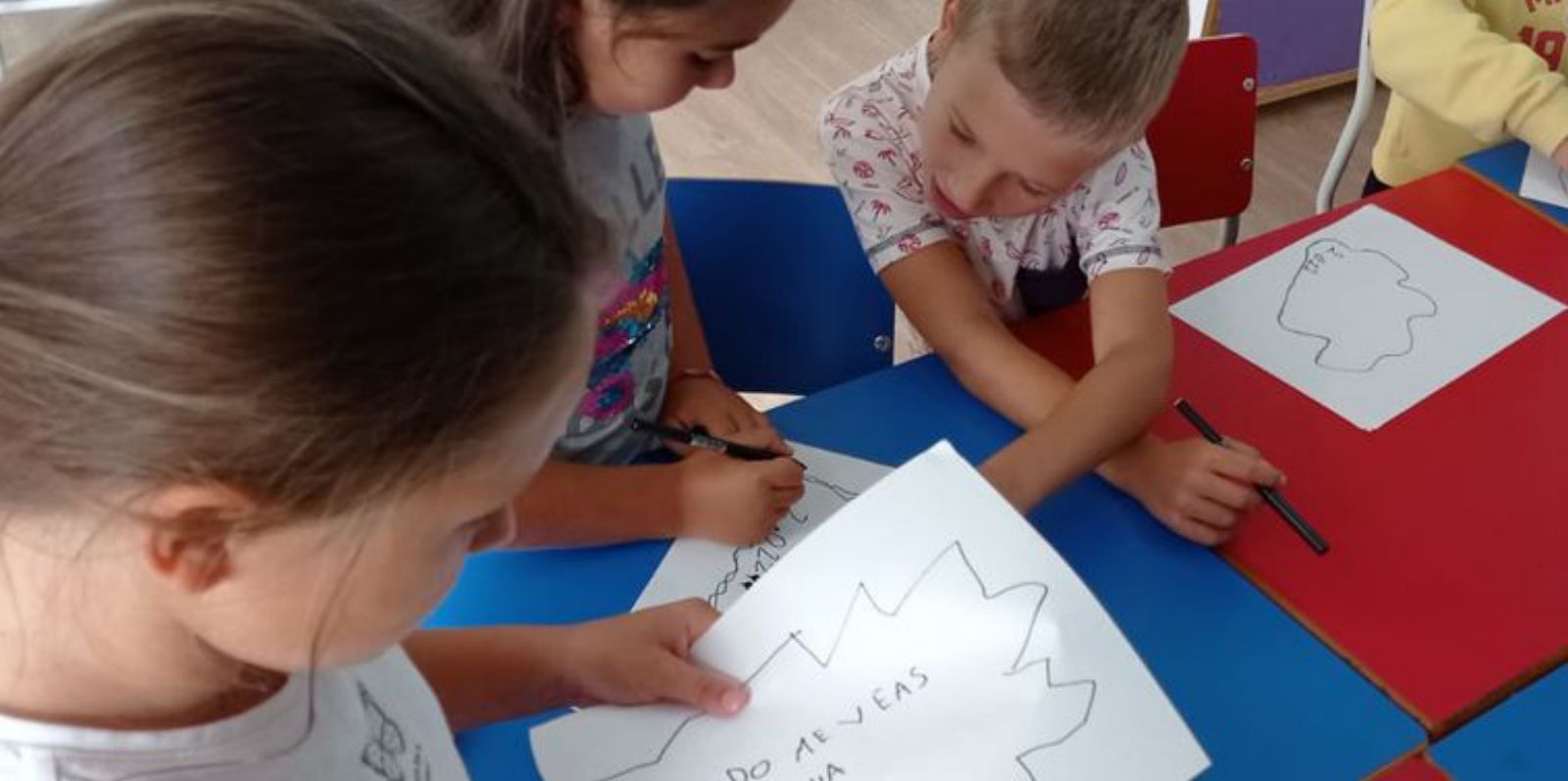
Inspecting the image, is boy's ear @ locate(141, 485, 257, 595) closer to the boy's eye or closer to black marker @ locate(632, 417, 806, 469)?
black marker @ locate(632, 417, 806, 469)

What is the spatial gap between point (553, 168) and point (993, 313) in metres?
0.67

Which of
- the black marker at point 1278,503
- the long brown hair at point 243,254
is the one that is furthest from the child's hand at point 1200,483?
the long brown hair at point 243,254

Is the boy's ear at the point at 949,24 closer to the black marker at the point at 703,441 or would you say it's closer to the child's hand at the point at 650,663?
→ the black marker at the point at 703,441

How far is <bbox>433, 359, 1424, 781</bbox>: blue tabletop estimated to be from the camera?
772 millimetres

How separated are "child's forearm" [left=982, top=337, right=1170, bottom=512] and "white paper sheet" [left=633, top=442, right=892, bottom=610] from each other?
0.32ft

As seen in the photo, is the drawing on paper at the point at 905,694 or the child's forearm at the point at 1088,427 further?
the child's forearm at the point at 1088,427

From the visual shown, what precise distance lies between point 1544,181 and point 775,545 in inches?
35.5

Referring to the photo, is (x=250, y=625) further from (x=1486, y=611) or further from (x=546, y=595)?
(x=1486, y=611)

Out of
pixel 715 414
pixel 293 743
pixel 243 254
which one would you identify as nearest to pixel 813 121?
pixel 715 414

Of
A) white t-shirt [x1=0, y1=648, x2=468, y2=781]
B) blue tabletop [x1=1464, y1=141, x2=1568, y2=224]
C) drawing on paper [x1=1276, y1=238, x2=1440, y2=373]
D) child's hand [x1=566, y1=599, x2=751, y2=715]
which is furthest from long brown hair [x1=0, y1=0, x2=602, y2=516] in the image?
blue tabletop [x1=1464, y1=141, x2=1568, y2=224]

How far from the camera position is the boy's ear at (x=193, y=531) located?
1.29 ft

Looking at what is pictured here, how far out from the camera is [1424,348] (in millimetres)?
1051

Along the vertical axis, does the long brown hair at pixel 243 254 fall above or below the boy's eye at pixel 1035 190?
above

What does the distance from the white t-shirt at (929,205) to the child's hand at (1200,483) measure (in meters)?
0.19
